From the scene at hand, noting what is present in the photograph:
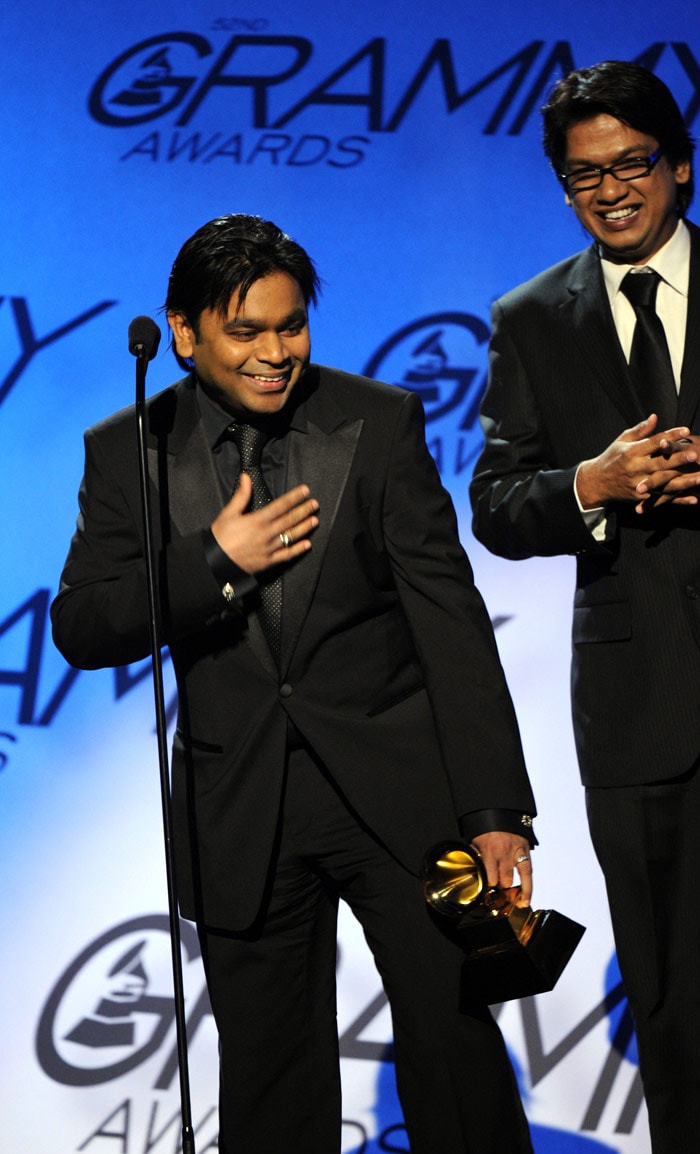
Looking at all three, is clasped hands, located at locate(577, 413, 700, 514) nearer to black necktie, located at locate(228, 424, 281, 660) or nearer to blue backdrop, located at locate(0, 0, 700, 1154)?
black necktie, located at locate(228, 424, 281, 660)

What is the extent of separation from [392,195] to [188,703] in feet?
5.60

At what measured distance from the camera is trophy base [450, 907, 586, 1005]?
212cm

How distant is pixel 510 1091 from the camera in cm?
223

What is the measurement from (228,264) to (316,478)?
35 cm

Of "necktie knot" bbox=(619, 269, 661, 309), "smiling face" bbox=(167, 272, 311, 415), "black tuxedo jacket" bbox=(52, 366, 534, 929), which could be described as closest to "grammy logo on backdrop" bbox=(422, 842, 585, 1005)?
"black tuxedo jacket" bbox=(52, 366, 534, 929)

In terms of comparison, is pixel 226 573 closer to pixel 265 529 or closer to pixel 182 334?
pixel 265 529

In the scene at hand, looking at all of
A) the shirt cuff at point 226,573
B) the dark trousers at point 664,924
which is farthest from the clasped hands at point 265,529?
the dark trousers at point 664,924

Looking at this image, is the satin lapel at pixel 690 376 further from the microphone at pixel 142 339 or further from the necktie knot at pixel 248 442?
the microphone at pixel 142 339

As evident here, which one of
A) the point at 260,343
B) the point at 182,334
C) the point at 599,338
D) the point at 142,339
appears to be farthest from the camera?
the point at 599,338

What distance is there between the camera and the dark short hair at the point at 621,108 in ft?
8.11

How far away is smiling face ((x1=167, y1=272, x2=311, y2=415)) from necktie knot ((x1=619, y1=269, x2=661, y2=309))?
0.61m

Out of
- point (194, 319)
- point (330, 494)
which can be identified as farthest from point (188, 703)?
point (194, 319)

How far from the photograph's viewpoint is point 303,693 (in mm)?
2240

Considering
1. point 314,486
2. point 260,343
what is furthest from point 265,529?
point 260,343
